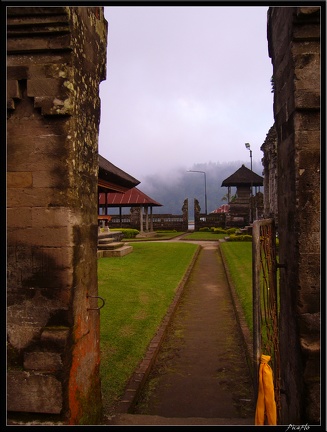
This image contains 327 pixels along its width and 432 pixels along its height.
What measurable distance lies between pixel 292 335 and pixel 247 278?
8738 millimetres

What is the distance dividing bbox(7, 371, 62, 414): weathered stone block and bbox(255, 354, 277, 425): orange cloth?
181 cm

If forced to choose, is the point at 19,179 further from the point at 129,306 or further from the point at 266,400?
the point at 129,306

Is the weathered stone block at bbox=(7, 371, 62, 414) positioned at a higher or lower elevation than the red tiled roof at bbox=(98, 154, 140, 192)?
lower

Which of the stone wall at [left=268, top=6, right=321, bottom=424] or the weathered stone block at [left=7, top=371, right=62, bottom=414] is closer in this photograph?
the stone wall at [left=268, top=6, right=321, bottom=424]

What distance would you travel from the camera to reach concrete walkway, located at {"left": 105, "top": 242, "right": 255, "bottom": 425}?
4.62 metres

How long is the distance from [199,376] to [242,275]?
7.24 metres

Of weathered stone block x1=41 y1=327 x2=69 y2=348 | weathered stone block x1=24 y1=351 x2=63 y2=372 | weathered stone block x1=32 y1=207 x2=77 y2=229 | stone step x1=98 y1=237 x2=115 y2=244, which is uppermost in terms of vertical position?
weathered stone block x1=32 y1=207 x2=77 y2=229

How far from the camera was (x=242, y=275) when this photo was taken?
1277cm

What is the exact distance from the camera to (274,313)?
414cm

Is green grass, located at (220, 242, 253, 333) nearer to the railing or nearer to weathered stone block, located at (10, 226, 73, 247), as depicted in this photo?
the railing

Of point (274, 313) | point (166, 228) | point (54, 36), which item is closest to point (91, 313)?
point (274, 313)

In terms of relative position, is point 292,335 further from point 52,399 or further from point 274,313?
point 52,399

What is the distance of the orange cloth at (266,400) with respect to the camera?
10.4 feet

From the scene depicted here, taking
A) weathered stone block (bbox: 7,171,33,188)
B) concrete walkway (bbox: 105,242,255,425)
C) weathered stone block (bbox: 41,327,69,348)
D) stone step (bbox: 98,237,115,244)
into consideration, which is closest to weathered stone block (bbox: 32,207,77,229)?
weathered stone block (bbox: 7,171,33,188)
